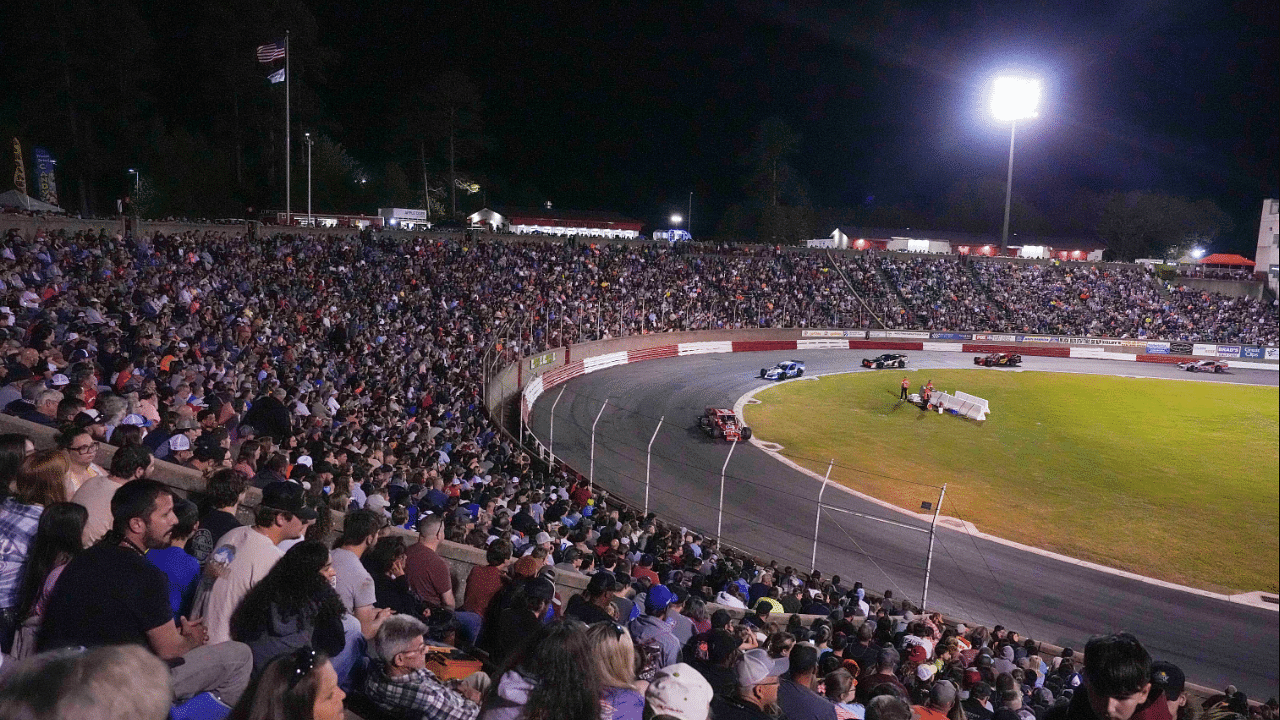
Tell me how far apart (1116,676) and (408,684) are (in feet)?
10.7

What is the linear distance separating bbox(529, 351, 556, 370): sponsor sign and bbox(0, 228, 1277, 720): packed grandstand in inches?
214

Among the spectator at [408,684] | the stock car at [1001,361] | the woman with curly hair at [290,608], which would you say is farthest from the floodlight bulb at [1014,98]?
the spectator at [408,684]

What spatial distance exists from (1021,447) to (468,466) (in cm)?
2167

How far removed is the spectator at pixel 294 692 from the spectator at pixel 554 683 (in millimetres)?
832

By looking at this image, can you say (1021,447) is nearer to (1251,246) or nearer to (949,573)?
(949,573)

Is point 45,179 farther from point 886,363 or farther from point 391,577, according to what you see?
point 886,363

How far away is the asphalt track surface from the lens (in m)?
15.0

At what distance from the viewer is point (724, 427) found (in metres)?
28.2

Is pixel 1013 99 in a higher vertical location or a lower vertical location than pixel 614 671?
higher

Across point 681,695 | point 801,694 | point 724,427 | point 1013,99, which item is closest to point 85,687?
point 681,695

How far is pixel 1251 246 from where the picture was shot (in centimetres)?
471

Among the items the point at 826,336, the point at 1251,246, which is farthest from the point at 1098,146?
the point at 826,336

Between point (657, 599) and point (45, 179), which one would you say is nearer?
point (657, 599)

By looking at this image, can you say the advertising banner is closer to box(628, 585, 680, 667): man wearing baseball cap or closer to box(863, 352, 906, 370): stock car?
box(628, 585, 680, 667): man wearing baseball cap
